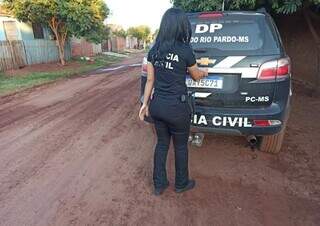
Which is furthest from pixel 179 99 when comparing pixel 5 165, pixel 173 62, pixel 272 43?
pixel 5 165

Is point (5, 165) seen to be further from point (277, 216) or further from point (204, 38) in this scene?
point (277, 216)

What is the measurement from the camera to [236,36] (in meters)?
3.65

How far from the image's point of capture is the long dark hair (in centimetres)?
285

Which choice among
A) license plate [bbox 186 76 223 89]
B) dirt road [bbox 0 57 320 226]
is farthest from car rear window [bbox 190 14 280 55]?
dirt road [bbox 0 57 320 226]

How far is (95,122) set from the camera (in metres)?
5.98

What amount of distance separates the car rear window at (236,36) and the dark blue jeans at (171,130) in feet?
3.13

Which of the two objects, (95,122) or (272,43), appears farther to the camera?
(95,122)

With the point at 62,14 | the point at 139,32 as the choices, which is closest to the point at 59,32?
the point at 62,14

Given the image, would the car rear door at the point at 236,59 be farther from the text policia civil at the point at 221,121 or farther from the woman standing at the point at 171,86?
the woman standing at the point at 171,86

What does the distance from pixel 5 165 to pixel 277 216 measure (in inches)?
132

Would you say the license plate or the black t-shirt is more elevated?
the black t-shirt

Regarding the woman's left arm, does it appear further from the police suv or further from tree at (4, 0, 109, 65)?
tree at (4, 0, 109, 65)

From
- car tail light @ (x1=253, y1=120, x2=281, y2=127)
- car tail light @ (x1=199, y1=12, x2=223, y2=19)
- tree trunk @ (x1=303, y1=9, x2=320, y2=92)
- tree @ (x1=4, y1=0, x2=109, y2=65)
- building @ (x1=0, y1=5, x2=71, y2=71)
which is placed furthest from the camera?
tree @ (x1=4, y1=0, x2=109, y2=65)

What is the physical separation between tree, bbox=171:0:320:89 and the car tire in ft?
11.2
